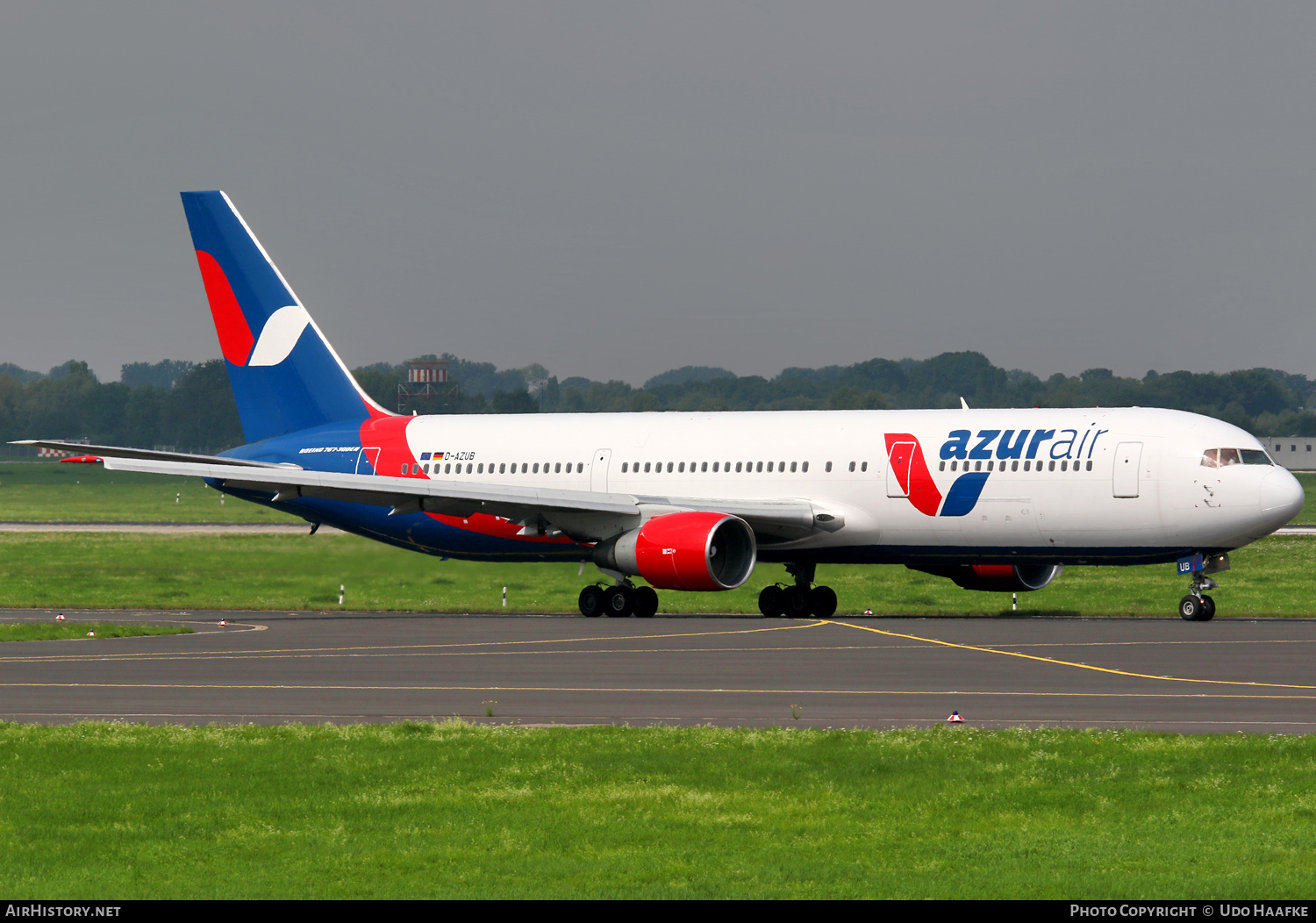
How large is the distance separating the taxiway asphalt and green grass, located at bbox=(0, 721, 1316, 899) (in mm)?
2425

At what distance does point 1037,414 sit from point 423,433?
16.2 meters

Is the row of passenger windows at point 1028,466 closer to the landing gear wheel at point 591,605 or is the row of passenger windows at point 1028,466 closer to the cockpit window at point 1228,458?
the cockpit window at point 1228,458

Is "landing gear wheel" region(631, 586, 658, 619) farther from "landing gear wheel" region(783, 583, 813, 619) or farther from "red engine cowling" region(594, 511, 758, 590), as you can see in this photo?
"landing gear wheel" region(783, 583, 813, 619)

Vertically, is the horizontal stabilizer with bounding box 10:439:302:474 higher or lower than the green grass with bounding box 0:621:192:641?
higher

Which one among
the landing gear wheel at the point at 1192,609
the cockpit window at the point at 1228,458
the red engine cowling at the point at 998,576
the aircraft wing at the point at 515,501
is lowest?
the landing gear wheel at the point at 1192,609

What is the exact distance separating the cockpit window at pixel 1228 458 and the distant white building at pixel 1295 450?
149 m

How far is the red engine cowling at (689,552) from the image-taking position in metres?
37.2

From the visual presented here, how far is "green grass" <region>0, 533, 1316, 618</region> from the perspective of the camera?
4369 centimetres

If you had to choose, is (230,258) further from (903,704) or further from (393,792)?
(393,792)

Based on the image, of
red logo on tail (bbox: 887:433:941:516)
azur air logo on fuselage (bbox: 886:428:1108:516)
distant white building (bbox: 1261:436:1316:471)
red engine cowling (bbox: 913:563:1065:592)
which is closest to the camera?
azur air logo on fuselage (bbox: 886:428:1108:516)

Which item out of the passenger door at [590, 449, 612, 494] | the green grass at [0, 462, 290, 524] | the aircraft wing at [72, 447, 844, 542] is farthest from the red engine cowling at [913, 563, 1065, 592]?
the green grass at [0, 462, 290, 524]

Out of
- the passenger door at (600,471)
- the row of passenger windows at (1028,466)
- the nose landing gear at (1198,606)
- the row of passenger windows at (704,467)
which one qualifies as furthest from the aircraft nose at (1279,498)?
the passenger door at (600,471)

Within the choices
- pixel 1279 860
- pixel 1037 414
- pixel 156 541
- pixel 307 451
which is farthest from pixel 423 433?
pixel 1279 860

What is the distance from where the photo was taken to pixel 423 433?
46062 mm
